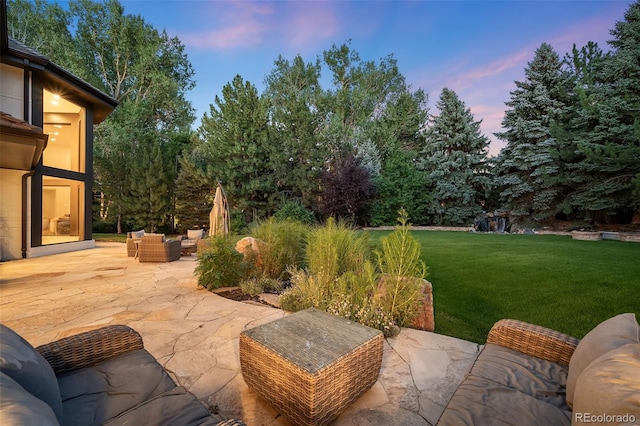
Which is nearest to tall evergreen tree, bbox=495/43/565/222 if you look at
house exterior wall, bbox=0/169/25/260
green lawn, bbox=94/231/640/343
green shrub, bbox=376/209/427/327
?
green lawn, bbox=94/231/640/343

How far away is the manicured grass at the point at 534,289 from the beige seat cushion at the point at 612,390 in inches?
83.8

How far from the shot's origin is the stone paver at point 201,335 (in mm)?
1800

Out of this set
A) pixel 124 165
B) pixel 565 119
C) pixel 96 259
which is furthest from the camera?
pixel 124 165

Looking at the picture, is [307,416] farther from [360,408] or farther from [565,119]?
[565,119]

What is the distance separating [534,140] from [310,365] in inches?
620

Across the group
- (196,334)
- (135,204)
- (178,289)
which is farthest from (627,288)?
(135,204)

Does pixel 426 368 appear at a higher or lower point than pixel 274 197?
lower

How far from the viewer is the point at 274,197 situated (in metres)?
14.3

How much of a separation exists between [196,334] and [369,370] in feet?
5.89

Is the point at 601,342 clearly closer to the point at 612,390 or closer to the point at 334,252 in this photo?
the point at 612,390

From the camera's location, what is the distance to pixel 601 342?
1.26 metres

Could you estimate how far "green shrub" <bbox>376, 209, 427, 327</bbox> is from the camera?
9.52 feet

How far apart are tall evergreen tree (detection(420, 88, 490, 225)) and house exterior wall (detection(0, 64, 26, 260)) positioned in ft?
52.0

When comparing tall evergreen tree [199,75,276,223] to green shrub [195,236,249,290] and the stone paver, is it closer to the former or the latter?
the stone paver
